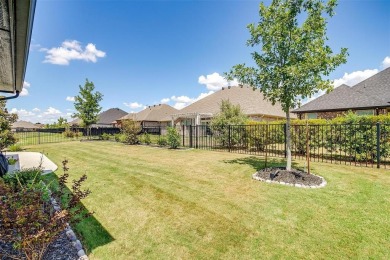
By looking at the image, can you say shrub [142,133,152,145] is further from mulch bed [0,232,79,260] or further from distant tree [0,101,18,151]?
mulch bed [0,232,79,260]

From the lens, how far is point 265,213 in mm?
4305

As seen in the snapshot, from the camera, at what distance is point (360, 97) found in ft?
63.6

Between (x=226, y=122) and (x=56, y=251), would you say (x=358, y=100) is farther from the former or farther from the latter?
(x=56, y=251)

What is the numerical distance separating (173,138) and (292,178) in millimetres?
9237

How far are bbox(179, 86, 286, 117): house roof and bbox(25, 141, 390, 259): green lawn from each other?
54.2ft

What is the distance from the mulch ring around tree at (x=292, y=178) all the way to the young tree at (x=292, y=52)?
399 millimetres

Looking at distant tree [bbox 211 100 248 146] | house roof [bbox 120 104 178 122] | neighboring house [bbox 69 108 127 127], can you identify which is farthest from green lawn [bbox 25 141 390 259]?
neighboring house [bbox 69 108 127 127]

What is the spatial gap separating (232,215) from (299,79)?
432cm

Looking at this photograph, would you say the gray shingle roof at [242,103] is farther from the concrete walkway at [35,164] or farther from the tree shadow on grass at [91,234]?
the tree shadow on grass at [91,234]

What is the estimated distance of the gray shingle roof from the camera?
78.5 ft

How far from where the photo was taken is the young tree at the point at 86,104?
2495 centimetres

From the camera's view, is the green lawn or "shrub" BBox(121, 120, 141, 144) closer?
the green lawn

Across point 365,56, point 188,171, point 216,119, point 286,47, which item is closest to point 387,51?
point 365,56

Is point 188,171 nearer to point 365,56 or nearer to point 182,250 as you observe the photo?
point 182,250
